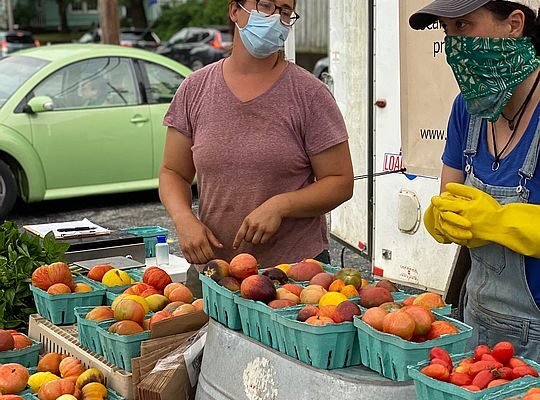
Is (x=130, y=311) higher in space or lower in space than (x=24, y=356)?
higher

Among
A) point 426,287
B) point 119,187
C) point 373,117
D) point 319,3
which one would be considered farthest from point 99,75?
point 319,3

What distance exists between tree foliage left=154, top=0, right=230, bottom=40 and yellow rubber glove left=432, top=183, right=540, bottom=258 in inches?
1321

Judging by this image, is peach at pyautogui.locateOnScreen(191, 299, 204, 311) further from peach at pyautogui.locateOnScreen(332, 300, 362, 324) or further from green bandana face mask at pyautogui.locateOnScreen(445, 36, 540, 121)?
green bandana face mask at pyautogui.locateOnScreen(445, 36, 540, 121)

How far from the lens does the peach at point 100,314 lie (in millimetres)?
3029

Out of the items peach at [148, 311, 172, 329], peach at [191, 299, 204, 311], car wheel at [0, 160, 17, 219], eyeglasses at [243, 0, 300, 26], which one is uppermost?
eyeglasses at [243, 0, 300, 26]

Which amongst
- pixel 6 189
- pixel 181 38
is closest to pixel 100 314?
pixel 6 189

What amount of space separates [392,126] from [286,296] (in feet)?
11.3

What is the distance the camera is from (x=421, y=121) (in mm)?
4988

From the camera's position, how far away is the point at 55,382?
112 inches

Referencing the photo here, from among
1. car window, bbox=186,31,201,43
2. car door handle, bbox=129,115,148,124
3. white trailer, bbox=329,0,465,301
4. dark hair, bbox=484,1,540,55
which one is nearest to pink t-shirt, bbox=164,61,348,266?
dark hair, bbox=484,1,540,55

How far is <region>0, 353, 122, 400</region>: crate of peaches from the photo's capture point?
2.80 meters

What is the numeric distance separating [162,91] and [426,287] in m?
5.54

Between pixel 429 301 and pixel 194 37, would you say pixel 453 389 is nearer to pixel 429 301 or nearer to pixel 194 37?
pixel 429 301

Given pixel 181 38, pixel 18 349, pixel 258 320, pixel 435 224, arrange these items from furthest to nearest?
pixel 181 38, pixel 18 349, pixel 435 224, pixel 258 320
